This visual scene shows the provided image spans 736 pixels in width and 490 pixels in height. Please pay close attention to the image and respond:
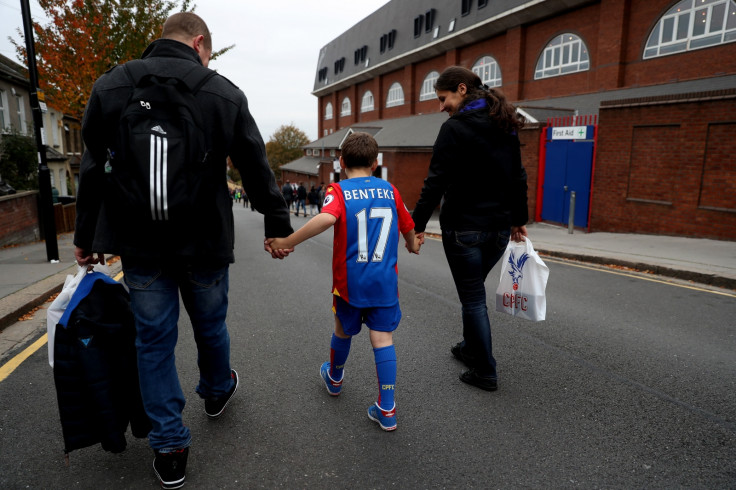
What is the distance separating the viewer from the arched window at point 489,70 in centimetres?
2658

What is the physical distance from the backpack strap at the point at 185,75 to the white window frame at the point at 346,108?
1798 inches

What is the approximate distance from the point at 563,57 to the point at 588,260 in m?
16.1

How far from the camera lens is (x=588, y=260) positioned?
9.30m

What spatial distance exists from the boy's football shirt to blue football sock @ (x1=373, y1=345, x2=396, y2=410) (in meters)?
0.29

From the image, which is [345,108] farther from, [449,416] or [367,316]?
[449,416]

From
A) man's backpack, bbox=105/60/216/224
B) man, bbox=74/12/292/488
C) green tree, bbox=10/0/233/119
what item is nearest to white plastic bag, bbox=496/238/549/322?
man, bbox=74/12/292/488

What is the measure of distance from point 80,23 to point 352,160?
19.5 meters

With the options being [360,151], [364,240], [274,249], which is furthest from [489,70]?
[274,249]

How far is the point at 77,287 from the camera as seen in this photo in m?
2.45

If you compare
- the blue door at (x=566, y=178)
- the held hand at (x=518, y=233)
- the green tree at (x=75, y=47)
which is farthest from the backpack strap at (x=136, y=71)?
the green tree at (x=75, y=47)

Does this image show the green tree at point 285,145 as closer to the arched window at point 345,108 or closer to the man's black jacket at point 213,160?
the arched window at point 345,108

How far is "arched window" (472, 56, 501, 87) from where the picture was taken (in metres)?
26.6

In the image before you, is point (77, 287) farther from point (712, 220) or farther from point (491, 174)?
point (712, 220)

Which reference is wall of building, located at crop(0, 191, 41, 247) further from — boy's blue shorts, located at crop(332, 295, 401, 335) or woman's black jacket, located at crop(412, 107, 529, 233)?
woman's black jacket, located at crop(412, 107, 529, 233)
